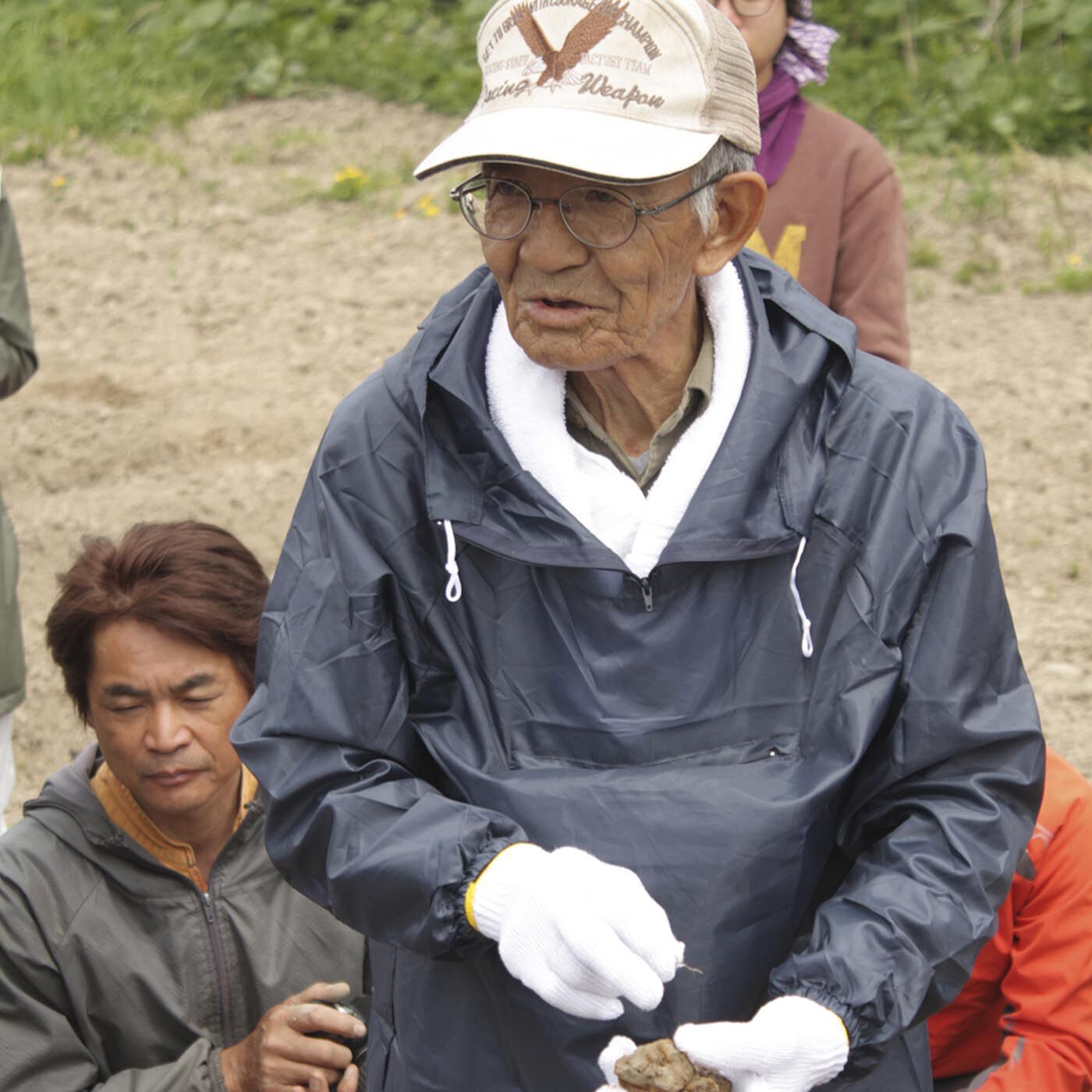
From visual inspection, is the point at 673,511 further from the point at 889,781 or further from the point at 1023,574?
the point at 1023,574

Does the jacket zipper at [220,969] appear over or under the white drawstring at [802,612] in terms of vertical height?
under

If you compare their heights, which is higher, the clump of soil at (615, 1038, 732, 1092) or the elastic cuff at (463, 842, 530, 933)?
the elastic cuff at (463, 842, 530, 933)

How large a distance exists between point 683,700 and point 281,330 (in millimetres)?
5244

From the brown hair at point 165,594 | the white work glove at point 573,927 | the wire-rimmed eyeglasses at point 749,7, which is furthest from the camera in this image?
the wire-rimmed eyeglasses at point 749,7

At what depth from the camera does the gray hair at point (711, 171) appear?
6.32 feet

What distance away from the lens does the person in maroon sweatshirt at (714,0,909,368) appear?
3.62 meters

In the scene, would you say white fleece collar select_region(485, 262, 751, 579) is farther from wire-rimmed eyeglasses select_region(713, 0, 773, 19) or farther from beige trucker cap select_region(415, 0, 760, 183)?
wire-rimmed eyeglasses select_region(713, 0, 773, 19)

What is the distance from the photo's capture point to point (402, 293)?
23.1 ft

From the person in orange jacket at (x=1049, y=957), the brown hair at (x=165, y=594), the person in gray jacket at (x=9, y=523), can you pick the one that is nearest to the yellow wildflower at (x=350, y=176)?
the person in gray jacket at (x=9, y=523)

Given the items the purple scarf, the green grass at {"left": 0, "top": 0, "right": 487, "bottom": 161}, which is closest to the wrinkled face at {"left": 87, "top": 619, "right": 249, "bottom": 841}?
the purple scarf

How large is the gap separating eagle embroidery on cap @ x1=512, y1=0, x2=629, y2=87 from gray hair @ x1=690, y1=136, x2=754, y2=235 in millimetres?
173

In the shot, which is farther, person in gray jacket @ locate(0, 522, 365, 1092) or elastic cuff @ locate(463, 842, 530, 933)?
person in gray jacket @ locate(0, 522, 365, 1092)

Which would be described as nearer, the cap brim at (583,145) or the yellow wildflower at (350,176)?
the cap brim at (583,145)

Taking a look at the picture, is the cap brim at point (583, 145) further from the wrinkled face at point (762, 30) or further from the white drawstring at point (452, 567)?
the wrinkled face at point (762, 30)
